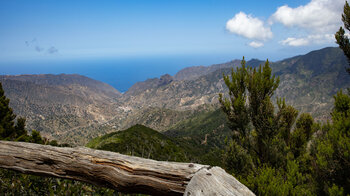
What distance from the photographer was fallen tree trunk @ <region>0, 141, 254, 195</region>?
6.70ft

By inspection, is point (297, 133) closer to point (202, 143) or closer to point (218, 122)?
point (202, 143)

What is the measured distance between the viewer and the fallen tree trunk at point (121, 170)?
204cm

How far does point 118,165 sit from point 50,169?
1085 mm

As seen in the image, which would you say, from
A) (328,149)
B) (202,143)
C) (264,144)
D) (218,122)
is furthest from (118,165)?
(218,122)

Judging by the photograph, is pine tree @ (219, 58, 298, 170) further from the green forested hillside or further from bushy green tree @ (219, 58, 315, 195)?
the green forested hillside

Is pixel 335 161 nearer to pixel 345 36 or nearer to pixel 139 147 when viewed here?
pixel 345 36

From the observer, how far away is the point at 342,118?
6.39m

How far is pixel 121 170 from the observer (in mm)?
2492

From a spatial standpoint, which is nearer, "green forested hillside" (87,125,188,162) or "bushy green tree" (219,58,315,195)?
"bushy green tree" (219,58,315,195)

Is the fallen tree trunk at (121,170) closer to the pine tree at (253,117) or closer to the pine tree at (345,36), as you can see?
the pine tree at (253,117)

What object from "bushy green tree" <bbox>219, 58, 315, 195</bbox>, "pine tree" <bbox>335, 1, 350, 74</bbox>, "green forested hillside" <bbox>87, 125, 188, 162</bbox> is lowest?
"green forested hillside" <bbox>87, 125, 188, 162</bbox>

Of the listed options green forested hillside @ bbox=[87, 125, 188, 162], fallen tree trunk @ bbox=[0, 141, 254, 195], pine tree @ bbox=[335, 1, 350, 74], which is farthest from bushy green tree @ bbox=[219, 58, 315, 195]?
green forested hillside @ bbox=[87, 125, 188, 162]

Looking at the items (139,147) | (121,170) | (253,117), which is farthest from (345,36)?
(139,147)

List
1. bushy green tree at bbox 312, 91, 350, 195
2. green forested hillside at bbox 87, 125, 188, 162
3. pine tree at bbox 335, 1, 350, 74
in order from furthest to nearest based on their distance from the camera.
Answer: green forested hillside at bbox 87, 125, 188, 162 → pine tree at bbox 335, 1, 350, 74 → bushy green tree at bbox 312, 91, 350, 195
